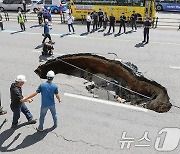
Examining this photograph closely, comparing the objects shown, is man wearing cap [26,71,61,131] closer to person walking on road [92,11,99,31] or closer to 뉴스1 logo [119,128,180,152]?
뉴스1 logo [119,128,180,152]

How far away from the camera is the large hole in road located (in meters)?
9.38

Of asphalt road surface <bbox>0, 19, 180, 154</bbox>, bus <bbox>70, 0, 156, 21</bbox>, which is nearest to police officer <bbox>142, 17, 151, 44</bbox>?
asphalt road surface <bbox>0, 19, 180, 154</bbox>

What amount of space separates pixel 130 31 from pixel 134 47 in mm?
4351

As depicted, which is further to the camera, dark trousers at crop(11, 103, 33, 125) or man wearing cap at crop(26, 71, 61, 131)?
dark trousers at crop(11, 103, 33, 125)

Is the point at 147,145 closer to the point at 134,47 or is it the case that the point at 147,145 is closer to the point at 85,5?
the point at 134,47

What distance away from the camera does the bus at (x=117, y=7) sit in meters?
21.5

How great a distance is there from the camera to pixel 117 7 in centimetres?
2216

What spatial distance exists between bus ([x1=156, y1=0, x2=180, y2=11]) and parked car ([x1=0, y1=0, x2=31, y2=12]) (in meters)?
15.7

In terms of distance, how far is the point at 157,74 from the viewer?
35.7 ft

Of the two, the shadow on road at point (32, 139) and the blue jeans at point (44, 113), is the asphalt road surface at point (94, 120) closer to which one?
the shadow on road at point (32, 139)

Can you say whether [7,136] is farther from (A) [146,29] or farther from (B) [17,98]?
(A) [146,29]

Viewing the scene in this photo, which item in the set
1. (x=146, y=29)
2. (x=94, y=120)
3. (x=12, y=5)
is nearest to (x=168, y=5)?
(x=146, y=29)

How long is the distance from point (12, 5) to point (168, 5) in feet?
60.8

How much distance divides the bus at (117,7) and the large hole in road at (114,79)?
1079 cm
